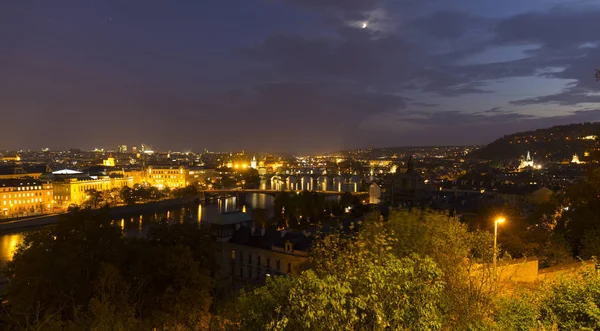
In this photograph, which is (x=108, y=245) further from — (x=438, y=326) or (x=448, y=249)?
(x=438, y=326)

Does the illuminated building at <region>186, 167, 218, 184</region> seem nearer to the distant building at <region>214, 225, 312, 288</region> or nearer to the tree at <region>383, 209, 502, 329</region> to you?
the distant building at <region>214, 225, 312, 288</region>

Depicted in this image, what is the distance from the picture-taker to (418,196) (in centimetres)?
2883

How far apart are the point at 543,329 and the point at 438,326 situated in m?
1.55

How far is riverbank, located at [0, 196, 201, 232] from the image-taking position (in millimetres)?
33688

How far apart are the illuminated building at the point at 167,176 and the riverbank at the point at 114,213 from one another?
24657 mm

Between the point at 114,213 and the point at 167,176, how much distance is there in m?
39.0

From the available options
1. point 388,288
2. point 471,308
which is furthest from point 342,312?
point 471,308

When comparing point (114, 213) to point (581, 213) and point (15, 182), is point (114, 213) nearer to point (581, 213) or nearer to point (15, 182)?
point (15, 182)

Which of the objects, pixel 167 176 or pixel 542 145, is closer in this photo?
pixel 167 176

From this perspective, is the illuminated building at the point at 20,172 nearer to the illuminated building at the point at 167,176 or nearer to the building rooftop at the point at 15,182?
the building rooftop at the point at 15,182

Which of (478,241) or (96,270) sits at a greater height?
(478,241)

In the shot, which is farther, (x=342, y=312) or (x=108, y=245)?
(x=108, y=245)

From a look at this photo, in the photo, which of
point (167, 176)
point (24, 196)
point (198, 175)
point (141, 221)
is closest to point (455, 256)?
point (141, 221)

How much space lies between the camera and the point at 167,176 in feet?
264
